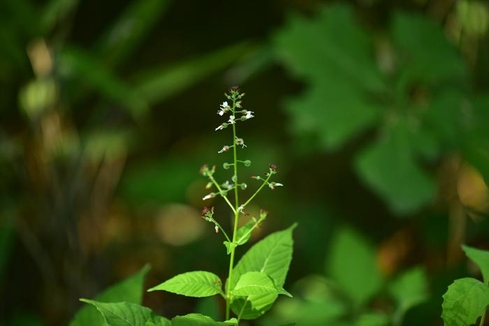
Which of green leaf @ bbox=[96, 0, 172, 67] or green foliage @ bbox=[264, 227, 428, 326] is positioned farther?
green leaf @ bbox=[96, 0, 172, 67]

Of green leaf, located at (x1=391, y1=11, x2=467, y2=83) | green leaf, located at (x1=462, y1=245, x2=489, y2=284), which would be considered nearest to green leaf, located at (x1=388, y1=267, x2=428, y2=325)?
green leaf, located at (x1=462, y1=245, x2=489, y2=284)

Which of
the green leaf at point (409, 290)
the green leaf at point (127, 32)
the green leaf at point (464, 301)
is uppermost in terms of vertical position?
the green leaf at point (127, 32)

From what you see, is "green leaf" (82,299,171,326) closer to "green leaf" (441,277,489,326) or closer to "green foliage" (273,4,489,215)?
"green leaf" (441,277,489,326)

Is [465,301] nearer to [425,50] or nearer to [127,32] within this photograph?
[425,50]

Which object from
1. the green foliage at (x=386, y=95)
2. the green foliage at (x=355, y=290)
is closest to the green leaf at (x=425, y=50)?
the green foliage at (x=386, y=95)

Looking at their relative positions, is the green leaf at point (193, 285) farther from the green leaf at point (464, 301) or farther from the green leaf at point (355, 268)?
the green leaf at point (355, 268)

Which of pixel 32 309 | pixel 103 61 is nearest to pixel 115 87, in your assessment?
pixel 103 61
